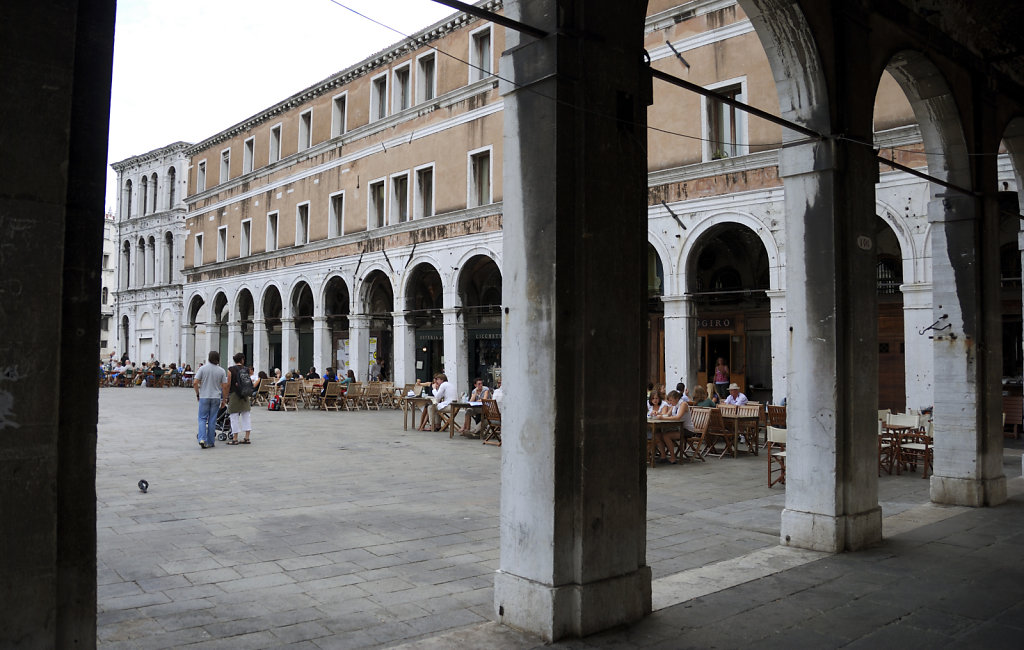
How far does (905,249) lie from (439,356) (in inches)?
586

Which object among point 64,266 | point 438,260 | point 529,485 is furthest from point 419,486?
point 438,260

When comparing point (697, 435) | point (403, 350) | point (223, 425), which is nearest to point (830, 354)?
point (697, 435)

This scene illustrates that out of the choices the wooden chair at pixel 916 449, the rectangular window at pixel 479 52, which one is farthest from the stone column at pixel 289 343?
the wooden chair at pixel 916 449

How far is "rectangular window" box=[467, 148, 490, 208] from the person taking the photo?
67.8 ft

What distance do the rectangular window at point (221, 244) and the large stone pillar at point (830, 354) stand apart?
3022 centimetres

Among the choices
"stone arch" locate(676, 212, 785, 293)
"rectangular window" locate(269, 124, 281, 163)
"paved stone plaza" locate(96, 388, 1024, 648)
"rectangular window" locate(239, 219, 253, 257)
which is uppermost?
"rectangular window" locate(269, 124, 281, 163)

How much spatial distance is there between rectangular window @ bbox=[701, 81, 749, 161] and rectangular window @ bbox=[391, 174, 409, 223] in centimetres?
1064

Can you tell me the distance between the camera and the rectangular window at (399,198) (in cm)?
2334

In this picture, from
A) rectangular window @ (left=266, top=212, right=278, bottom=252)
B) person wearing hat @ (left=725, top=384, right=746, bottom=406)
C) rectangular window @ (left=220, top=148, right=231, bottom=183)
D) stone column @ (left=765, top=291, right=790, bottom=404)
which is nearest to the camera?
person wearing hat @ (left=725, top=384, right=746, bottom=406)

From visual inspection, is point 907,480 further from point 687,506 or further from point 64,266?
point 64,266

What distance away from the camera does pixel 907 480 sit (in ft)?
31.8

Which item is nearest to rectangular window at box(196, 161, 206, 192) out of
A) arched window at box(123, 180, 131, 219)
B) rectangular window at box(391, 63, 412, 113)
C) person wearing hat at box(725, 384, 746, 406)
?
arched window at box(123, 180, 131, 219)

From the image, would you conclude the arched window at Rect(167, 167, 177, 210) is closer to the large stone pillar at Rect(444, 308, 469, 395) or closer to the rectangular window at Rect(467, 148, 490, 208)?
the large stone pillar at Rect(444, 308, 469, 395)

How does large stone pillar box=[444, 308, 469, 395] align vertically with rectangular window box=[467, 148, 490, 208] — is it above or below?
below
